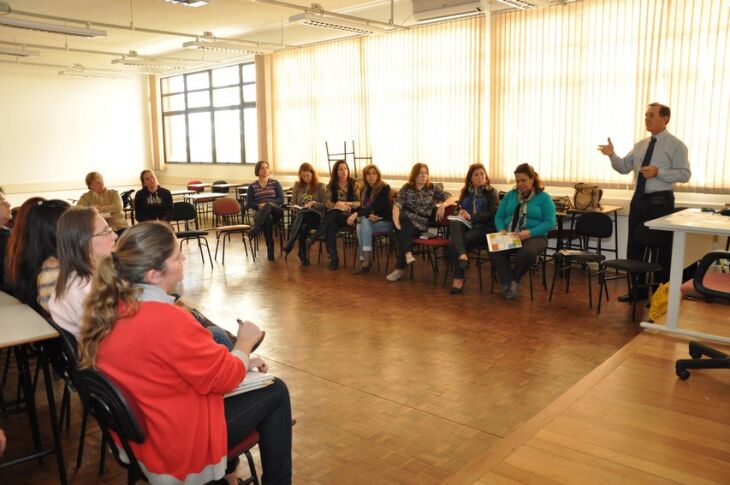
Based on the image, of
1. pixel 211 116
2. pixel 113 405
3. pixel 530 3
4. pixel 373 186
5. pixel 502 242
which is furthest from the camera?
pixel 211 116

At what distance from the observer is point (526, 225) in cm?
583

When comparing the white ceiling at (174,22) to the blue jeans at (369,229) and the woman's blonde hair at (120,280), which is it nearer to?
the blue jeans at (369,229)

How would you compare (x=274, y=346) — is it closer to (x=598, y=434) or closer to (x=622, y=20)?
(x=598, y=434)

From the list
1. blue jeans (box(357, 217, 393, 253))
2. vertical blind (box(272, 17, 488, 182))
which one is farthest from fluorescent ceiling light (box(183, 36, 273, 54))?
blue jeans (box(357, 217, 393, 253))

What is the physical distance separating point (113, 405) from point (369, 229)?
533cm

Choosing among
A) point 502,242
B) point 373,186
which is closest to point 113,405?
point 502,242

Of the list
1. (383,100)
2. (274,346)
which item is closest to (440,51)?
(383,100)

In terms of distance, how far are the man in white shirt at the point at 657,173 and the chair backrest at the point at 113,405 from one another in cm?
463

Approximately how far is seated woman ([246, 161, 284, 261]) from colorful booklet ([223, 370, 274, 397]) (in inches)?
234

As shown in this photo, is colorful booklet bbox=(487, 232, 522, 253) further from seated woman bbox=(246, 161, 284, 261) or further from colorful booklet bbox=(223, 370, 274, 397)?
colorful booklet bbox=(223, 370, 274, 397)

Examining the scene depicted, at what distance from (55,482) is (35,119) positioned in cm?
1247

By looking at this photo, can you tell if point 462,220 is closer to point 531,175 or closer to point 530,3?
point 531,175

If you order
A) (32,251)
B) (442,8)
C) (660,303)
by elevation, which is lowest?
(660,303)

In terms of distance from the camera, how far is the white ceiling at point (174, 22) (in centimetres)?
868
